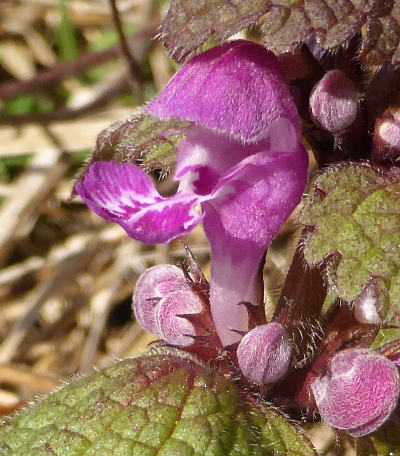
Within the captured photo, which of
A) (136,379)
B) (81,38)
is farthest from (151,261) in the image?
(136,379)

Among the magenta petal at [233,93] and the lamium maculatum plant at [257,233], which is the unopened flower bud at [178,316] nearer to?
the lamium maculatum plant at [257,233]

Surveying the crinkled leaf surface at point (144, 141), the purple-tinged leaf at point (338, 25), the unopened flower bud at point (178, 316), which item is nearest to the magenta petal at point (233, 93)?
the purple-tinged leaf at point (338, 25)

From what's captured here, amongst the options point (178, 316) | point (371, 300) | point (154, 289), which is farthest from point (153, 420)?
point (371, 300)

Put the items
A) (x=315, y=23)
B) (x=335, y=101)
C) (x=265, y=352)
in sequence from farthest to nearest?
(x=265, y=352) → (x=335, y=101) → (x=315, y=23)

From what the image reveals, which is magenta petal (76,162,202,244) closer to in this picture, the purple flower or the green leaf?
the purple flower

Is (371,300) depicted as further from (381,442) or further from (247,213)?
(381,442)
